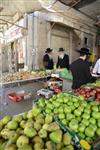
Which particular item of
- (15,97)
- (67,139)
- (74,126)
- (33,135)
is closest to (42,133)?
(33,135)

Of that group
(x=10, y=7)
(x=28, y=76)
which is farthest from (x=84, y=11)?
(x=28, y=76)

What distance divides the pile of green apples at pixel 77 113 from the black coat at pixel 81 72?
158 cm

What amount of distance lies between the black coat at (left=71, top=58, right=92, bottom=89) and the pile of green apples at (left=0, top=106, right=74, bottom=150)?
209 cm

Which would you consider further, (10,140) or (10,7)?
(10,7)

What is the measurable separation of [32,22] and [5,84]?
364cm

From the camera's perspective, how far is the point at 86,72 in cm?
368

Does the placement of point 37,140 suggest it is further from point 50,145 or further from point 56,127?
point 56,127

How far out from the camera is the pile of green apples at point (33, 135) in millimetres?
1355

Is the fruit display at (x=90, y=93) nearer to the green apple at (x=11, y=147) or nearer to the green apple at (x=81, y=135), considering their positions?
the green apple at (x=81, y=135)

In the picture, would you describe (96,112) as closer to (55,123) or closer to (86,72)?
(55,123)

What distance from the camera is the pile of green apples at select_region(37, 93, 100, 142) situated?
1640 millimetres

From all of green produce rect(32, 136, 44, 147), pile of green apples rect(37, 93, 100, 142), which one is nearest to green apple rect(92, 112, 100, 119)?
pile of green apples rect(37, 93, 100, 142)

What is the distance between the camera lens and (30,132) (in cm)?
146

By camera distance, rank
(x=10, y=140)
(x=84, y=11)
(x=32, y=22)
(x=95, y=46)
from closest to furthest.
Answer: (x=10, y=140) < (x=32, y=22) < (x=84, y=11) < (x=95, y=46)
